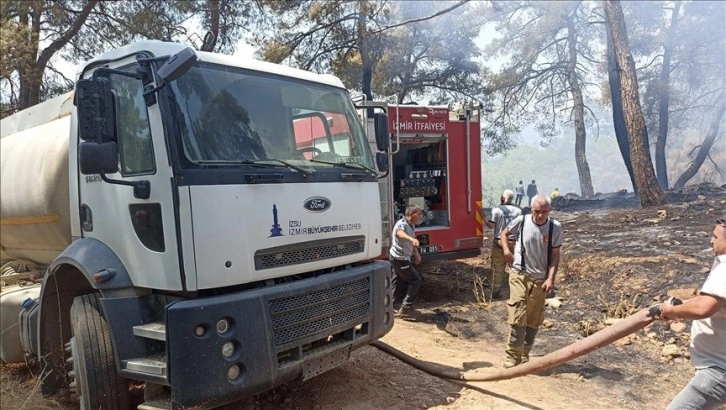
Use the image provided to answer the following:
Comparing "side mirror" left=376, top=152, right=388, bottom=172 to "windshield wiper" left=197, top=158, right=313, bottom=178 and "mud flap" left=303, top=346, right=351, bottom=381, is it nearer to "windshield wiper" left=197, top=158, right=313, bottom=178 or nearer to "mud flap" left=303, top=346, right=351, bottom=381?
"windshield wiper" left=197, top=158, right=313, bottom=178

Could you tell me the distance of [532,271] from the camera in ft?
15.7

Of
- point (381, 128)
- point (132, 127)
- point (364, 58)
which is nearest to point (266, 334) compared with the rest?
point (132, 127)

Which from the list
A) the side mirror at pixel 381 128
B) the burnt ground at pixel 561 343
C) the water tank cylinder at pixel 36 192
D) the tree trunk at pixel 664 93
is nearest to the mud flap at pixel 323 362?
the burnt ground at pixel 561 343

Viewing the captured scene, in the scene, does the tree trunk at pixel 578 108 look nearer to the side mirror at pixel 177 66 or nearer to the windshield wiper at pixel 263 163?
the windshield wiper at pixel 263 163

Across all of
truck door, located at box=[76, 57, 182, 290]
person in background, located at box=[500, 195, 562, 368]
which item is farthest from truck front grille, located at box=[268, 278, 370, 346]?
person in background, located at box=[500, 195, 562, 368]

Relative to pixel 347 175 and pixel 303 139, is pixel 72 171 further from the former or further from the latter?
pixel 347 175

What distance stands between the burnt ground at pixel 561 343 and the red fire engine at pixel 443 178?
944 millimetres

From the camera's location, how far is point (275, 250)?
133 inches

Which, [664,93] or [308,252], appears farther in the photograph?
[664,93]

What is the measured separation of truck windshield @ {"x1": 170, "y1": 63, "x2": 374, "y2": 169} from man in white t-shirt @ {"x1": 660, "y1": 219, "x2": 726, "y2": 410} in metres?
2.45

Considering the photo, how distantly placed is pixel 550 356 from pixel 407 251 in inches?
130

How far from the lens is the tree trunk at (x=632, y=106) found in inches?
459

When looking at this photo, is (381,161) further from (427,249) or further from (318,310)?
(427,249)

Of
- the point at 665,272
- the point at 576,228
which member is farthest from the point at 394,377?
the point at 576,228
